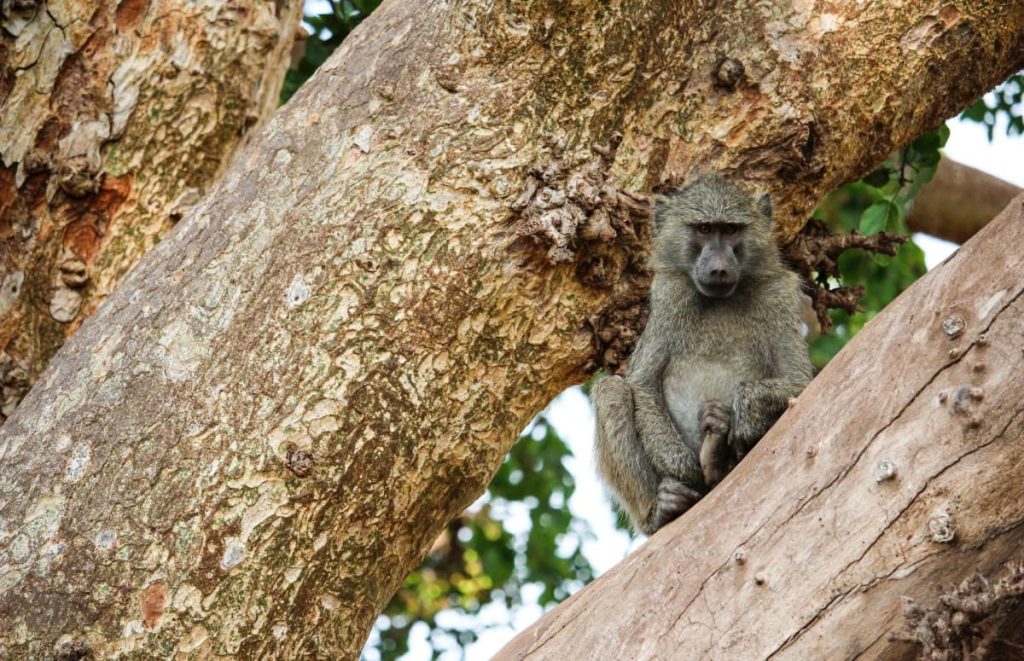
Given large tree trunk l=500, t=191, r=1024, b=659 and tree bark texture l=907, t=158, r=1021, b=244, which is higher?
tree bark texture l=907, t=158, r=1021, b=244

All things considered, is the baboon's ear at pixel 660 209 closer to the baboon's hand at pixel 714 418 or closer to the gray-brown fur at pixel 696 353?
the gray-brown fur at pixel 696 353

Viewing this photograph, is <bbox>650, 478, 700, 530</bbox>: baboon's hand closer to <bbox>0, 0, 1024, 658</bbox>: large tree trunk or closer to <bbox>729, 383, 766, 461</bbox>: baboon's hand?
<bbox>729, 383, 766, 461</bbox>: baboon's hand

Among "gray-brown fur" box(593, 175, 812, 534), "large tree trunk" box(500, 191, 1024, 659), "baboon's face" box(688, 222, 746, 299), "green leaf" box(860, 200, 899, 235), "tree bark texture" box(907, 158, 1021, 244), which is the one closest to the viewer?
"large tree trunk" box(500, 191, 1024, 659)

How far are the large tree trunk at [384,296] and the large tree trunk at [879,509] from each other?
2.72ft

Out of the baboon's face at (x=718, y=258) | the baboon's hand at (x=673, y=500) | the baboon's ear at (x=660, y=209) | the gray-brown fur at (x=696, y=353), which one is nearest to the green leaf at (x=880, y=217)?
the gray-brown fur at (x=696, y=353)

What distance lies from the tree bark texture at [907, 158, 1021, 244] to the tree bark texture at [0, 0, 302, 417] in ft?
12.3

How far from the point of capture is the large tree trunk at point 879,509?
241cm

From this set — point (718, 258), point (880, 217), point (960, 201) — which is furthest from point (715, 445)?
point (960, 201)

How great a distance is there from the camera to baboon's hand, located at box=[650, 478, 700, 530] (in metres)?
4.11

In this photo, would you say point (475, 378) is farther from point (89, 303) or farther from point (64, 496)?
point (89, 303)

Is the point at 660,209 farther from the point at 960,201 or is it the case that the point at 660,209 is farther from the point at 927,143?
the point at 960,201

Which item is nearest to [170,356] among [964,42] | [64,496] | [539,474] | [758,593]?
[64,496]

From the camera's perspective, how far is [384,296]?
3305 millimetres

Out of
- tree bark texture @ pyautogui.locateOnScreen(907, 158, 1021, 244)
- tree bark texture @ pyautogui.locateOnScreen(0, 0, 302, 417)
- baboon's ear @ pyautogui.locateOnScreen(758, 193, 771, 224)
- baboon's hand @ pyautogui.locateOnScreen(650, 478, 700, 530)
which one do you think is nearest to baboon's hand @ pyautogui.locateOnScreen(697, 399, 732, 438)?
baboon's hand @ pyautogui.locateOnScreen(650, 478, 700, 530)
